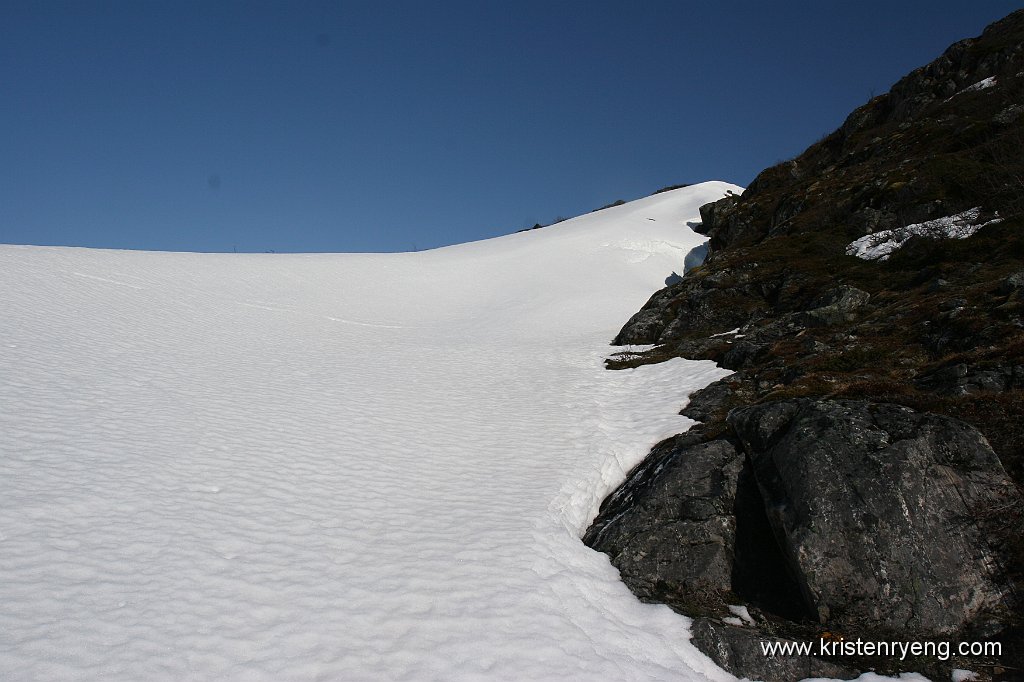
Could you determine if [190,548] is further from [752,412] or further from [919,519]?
[919,519]

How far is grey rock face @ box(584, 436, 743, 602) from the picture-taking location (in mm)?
8469

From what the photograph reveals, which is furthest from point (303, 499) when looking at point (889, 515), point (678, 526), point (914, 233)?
point (914, 233)

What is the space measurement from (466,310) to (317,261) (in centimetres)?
1766

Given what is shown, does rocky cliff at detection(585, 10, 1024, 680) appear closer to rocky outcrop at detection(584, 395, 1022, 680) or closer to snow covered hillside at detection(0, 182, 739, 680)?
rocky outcrop at detection(584, 395, 1022, 680)

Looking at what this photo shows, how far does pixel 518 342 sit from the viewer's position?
102 ft

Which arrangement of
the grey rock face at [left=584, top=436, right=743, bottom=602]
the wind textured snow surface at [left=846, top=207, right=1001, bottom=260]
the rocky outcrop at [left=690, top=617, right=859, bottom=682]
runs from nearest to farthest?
1. the rocky outcrop at [left=690, top=617, right=859, bottom=682]
2. the grey rock face at [left=584, top=436, right=743, bottom=602]
3. the wind textured snow surface at [left=846, top=207, right=1001, bottom=260]

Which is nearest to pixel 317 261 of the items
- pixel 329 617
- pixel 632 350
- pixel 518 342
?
pixel 518 342

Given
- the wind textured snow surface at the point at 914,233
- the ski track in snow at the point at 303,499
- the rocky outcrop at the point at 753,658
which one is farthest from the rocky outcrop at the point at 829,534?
the wind textured snow surface at the point at 914,233

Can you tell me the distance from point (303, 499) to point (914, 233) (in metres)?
25.8

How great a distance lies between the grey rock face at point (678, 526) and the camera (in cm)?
847

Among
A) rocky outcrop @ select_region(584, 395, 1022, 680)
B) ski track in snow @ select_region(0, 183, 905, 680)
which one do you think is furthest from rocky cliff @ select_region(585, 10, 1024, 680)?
ski track in snow @ select_region(0, 183, 905, 680)

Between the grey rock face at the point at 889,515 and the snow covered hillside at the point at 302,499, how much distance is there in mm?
2274

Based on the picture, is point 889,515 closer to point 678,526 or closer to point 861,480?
point 861,480

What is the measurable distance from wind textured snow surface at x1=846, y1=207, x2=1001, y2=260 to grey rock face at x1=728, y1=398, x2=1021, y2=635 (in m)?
16.8
